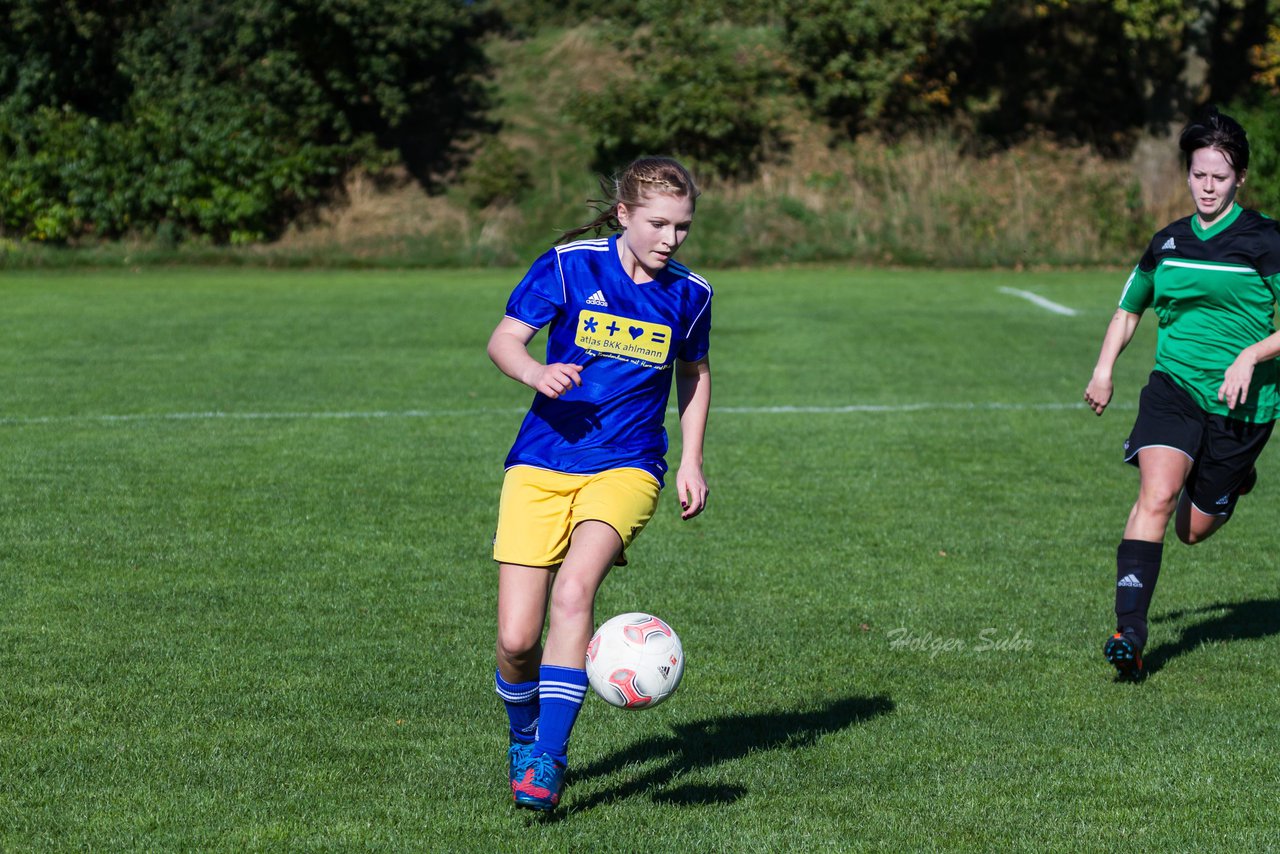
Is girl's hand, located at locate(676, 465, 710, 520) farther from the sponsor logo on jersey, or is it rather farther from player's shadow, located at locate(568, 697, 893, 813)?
player's shadow, located at locate(568, 697, 893, 813)

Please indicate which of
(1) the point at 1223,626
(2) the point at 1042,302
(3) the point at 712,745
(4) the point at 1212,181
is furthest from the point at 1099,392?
(2) the point at 1042,302

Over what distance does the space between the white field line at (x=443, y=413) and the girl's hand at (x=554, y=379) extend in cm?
880

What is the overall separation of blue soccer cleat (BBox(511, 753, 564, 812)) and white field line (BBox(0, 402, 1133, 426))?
8.82 m

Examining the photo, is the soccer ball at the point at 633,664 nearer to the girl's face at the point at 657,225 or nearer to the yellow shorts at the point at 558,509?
the yellow shorts at the point at 558,509

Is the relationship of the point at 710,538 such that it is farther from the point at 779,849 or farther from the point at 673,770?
the point at 779,849

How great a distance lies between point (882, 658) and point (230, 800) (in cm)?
289

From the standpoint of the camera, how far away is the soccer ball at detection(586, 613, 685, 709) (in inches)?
171

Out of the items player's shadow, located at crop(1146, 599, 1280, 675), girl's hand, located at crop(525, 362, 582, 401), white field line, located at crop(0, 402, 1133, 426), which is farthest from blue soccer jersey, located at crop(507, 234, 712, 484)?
white field line, located at crop(0, 402, 1133, 426)

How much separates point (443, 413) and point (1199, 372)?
26.6 feet

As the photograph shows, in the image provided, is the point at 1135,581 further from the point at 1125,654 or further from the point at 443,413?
the point at 443,413

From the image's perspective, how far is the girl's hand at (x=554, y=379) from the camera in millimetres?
4156

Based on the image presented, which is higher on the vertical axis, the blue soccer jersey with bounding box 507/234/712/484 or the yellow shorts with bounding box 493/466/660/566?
the blue soccer jersey with bounding box 507/234/712/484

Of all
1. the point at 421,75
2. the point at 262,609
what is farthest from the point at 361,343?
the point at 421,75

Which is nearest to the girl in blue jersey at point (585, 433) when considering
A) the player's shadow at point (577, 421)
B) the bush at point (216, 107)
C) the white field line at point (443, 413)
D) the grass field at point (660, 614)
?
the player's shadow at point (577, 421)
